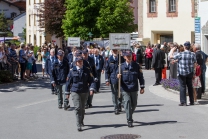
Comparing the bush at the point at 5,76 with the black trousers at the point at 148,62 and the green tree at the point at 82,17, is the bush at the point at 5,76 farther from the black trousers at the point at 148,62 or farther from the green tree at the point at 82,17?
the green tree at the point at 82,17

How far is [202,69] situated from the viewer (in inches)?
684

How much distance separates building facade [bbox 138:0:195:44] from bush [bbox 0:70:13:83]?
23.4m

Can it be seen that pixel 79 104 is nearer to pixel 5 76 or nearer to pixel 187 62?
pixel 187 62

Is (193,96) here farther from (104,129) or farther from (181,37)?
(181,37)

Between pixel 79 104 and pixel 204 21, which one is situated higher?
pixel 204 21

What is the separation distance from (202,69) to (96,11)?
3121 cm

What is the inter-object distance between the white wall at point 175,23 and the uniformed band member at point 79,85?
110 ft

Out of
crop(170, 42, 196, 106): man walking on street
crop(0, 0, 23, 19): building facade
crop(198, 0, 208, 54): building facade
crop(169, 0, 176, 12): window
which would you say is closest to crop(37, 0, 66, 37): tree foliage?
crop(169, 0, 176, 12): window

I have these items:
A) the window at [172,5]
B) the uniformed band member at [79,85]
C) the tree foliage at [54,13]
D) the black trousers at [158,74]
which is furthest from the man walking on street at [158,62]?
the tree foliage at [54,13]

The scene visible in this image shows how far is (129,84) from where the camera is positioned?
12641mm

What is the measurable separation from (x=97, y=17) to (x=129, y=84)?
34.9 meters

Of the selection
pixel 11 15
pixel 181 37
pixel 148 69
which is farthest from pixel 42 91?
pixel 11 15

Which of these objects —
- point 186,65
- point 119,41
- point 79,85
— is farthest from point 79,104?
point 186,65

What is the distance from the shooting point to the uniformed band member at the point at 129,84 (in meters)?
12.6
